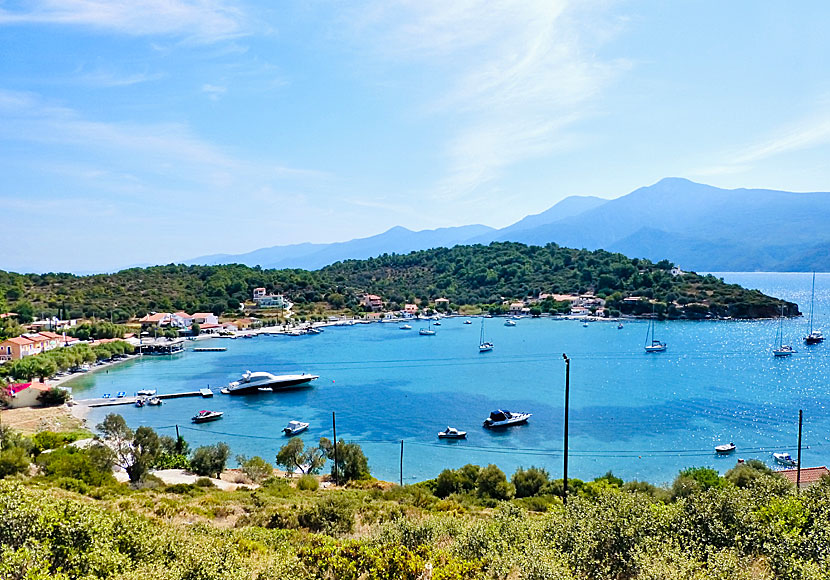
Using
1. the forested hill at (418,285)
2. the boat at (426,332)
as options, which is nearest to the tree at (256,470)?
the boat at (426,332)

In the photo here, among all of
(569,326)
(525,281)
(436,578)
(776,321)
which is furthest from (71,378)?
(776,321)

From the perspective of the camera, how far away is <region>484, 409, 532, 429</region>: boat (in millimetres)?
27953

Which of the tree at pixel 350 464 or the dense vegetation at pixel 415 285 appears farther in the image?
the dense vegetation at pixel 415 285

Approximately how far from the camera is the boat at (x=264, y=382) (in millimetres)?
38375

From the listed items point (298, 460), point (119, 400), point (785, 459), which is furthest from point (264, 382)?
point (785, 459)

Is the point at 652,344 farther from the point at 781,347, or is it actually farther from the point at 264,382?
the point at 264,382

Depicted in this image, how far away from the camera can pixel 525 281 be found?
97.7 metres

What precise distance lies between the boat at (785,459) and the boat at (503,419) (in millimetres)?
A: 11604

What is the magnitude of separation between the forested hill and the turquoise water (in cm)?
1559

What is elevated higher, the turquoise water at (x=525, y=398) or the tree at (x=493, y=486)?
the tree at (x=493, y=486)

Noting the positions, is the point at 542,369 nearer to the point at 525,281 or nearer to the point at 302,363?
the point at 302,363

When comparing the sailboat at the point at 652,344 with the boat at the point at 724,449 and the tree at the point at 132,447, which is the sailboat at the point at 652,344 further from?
the tree at the point at 132,447

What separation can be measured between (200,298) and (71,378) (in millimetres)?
37945

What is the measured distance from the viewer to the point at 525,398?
112 feet
